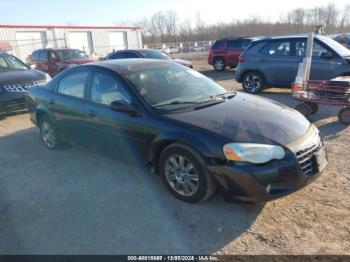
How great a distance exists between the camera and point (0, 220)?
3.66 m

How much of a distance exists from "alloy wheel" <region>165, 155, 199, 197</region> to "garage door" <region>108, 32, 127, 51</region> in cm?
3698

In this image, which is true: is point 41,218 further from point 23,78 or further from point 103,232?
point 23,78

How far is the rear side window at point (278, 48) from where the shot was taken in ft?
31.1

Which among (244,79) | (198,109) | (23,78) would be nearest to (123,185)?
(198,109)

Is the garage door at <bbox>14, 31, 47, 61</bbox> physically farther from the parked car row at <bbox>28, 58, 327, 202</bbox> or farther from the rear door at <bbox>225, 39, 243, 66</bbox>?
the parked car row at <bbox>28, 58, 327, 202</bbox>

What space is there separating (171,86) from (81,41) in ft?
112

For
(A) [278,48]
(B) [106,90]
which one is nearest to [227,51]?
(A) [278,48]

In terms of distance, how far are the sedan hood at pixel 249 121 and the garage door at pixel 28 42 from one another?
31300 millimetres

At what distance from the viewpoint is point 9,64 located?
9758mm

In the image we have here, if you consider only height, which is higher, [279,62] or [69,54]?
[69,54]

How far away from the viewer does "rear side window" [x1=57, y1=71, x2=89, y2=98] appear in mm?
4809

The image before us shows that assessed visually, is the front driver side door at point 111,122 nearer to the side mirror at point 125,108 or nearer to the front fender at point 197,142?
the side mirror at point 125,108

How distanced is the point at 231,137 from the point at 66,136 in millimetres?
3083

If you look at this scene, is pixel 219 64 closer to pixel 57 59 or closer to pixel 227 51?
pixel 227 51
